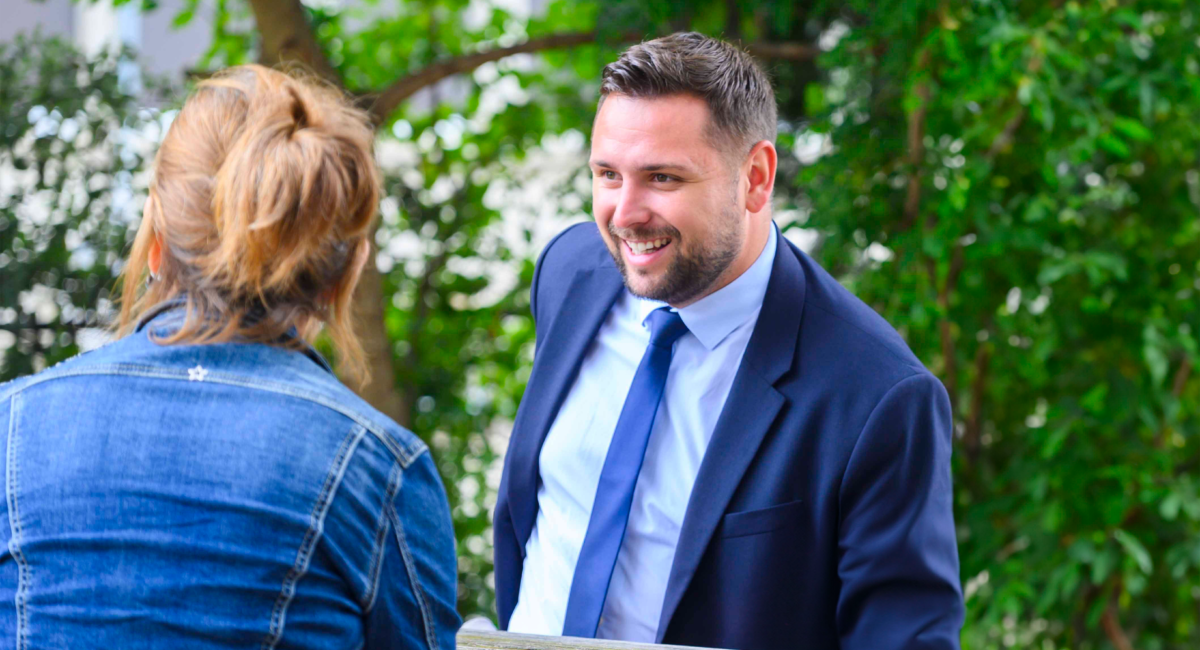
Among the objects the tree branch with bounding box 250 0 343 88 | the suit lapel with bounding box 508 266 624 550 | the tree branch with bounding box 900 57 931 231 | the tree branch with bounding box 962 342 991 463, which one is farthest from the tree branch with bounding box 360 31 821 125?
the suit lapel with bounding box 508 266 624 550

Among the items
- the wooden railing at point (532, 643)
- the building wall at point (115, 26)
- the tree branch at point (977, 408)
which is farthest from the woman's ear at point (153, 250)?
the building wall at point (115, 26)

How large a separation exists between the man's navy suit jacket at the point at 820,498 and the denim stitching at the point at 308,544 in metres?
0.66

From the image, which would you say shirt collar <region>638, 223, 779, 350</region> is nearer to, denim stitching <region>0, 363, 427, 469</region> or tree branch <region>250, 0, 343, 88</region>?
denim stitching <region>0, 363, 427, 469</region>

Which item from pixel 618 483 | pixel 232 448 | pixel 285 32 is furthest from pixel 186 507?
pixel 285 32

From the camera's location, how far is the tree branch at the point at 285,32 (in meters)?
3.23

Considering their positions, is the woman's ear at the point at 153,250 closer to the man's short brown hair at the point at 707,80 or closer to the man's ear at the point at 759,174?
the man's short brown hair at the point at 707,80

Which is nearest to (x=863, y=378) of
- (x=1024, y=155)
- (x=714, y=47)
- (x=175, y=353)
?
(x=714, y=47)

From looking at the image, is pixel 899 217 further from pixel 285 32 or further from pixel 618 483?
pixel 285 32

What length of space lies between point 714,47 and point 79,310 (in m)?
2.49

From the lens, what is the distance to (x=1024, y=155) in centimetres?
322

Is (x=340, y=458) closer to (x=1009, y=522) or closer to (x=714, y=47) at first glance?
(x=714, y=47)

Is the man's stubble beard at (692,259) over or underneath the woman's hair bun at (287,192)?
underneath

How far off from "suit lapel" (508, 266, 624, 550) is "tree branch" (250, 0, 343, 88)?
1.48 metres

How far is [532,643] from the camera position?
5.24 ft
